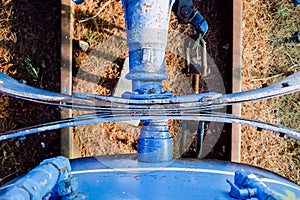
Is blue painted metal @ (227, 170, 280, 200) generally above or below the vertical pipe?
below

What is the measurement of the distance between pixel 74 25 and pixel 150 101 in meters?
0.80

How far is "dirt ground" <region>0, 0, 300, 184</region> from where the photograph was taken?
57.8 inches

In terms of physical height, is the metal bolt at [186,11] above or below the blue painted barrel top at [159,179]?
above

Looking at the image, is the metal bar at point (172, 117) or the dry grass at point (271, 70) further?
the dry grass at point (271, 70)

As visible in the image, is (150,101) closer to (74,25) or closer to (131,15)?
(131,15)

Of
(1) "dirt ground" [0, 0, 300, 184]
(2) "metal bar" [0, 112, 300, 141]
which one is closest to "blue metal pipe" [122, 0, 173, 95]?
(2) "metal bar" [0, 112, 300, 141]

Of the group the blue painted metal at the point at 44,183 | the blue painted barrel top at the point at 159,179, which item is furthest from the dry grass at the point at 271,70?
the blue painted metal at the point at 44,183

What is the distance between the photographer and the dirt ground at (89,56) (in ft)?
4.82

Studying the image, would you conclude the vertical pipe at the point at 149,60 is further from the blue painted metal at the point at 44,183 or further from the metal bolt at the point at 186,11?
the metal bolt at the point at 186,11

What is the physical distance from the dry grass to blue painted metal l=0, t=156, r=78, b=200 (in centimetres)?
90

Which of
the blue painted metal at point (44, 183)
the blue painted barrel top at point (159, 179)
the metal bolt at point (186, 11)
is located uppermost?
the metal bolt at point (186, 11)

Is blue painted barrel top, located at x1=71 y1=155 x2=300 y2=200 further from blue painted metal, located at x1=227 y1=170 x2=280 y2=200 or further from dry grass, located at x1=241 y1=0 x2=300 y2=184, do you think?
dry grass, located at x1=241 y1=0 x2=300 y2=184

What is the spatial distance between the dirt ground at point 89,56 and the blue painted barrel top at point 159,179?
518 mm

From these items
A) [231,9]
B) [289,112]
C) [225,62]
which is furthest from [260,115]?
[231,9]
